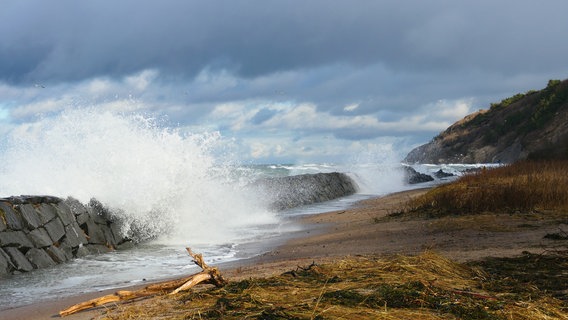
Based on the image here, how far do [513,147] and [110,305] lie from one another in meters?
66.0

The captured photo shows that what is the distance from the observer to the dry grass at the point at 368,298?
431cm

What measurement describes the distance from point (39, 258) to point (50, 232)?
0.85 m

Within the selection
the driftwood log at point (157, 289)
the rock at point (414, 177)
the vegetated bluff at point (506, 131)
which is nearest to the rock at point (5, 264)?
the driftwood log at point (157, 289)

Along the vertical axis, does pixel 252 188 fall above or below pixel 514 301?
above

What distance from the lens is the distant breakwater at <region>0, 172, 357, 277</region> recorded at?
32.4 ft

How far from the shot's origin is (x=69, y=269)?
33.1 feet

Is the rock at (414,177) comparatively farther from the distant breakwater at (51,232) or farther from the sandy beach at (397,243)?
the distant breakwater at (51,232)

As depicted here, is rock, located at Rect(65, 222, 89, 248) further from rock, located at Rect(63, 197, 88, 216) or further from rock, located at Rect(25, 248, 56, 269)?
rock, located at Rect(25, 248, 56, 269)

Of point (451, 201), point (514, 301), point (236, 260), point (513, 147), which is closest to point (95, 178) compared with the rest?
point (236, 260)

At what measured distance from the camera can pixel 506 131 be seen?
251ft

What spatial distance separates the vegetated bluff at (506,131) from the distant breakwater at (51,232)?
41966mm

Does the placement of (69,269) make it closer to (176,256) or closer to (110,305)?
(176,256)

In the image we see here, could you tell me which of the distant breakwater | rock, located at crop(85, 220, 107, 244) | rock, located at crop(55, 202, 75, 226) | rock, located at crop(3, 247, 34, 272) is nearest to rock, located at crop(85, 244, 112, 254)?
the distant breakwater

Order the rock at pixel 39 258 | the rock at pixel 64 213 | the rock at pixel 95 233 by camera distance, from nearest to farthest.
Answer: the rock at pixel 39 258 < the rock at pixel 64 213 < the rock at pixel 95 233
